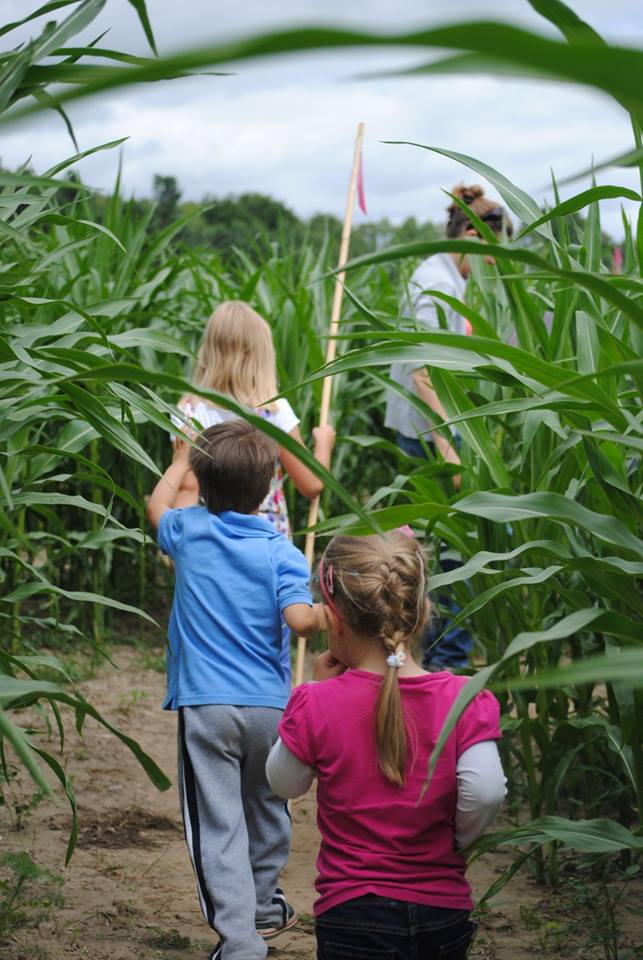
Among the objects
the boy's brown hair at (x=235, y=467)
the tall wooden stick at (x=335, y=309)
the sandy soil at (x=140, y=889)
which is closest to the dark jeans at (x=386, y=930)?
the sandy soil at (x=140, y=889)

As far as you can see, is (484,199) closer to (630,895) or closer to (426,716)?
(630,895)

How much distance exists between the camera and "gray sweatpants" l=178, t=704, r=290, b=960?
94.0 inches

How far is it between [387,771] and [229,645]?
78cm

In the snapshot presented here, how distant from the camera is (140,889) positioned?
281 centimetres

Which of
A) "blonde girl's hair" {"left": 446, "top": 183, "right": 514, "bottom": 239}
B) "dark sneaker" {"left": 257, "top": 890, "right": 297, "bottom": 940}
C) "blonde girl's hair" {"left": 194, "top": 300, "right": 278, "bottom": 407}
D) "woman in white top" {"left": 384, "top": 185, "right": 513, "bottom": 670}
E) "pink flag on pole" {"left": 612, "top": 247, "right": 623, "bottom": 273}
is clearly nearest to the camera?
"dark sneaker" {"left": 257, "top": 890, "right": 297, "bottom": 940}

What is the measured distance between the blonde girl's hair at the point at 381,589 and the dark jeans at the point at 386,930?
359 mm

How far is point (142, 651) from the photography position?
198 inches

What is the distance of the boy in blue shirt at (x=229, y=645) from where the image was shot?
2461 millimetres

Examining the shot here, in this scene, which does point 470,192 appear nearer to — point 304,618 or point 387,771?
point 304,618

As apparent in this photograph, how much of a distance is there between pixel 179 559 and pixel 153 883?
91cm

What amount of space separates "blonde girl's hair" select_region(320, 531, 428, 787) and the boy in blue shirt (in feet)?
1.73

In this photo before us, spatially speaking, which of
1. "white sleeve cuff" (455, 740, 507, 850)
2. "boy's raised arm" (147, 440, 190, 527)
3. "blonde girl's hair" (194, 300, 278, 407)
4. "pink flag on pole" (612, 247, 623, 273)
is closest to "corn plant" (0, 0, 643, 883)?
"white sleeve cuff" (455, 740, 507, 850)

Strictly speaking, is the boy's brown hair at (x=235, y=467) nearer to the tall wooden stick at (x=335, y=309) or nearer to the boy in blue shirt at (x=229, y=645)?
the boy in blue shirt at (x=229, y=645)

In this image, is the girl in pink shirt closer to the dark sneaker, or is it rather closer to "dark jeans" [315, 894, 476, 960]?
"dark jeans" [315, 894, 476, 960]
